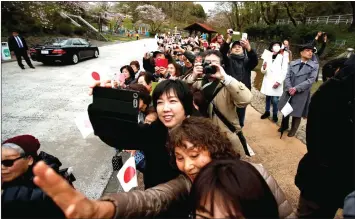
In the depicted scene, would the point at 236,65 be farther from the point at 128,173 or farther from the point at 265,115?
the point at 128,173

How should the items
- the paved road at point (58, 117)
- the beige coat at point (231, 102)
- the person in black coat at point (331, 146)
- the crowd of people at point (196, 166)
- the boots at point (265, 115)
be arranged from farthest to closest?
the boots at point (265, 115)
the paved road at point (58, 117)
the beige coat at point (231, 102)
the person in black coat at point (331, 146)
the crowd of people at point (196, 166)

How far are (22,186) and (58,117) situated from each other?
13.1 feet

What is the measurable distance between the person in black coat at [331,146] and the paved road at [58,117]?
4.78 feet

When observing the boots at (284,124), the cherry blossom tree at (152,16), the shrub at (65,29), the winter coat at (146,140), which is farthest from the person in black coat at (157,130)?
the cherry blossom tree at (152,16)

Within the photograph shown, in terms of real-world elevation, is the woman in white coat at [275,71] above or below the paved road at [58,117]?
above

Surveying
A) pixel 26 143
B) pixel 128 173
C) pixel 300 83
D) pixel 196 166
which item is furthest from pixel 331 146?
pixel 300 83

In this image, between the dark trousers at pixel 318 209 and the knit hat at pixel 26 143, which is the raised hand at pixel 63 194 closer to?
the knit hat at pixel 26 143

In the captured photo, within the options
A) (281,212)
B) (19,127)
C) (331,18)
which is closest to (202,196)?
(281,212)

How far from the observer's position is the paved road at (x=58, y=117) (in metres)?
3.18

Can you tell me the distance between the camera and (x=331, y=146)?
1592mm

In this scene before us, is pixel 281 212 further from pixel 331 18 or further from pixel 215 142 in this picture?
pixel 331 18

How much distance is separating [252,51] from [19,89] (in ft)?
20.7

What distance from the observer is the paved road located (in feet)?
10.4

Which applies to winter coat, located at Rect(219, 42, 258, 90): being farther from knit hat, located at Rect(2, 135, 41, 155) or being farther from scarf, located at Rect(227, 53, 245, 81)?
knit hat, located at Rect(2, 135, 41, 155)
